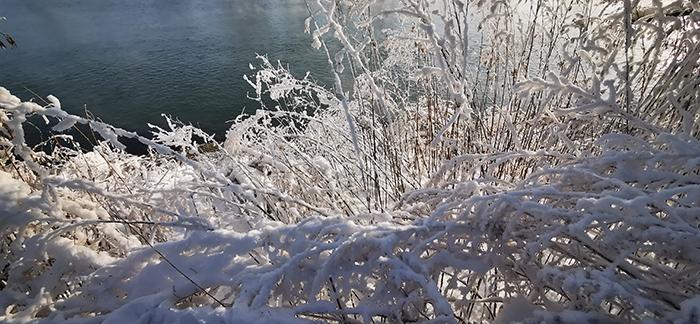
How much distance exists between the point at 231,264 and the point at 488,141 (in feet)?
5.64

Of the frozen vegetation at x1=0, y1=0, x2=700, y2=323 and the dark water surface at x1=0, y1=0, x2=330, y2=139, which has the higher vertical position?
the frozen vegetation at x1=0, y1=0, x2=700, y2=323

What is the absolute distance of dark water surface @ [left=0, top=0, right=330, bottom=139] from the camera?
10.9 metres

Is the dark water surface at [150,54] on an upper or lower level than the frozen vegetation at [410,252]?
lower

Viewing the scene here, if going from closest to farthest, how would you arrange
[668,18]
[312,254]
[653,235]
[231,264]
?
[653,235] → [312,254] → [231,264] → [668,18]

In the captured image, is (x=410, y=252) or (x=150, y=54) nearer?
(x=410, y=252)

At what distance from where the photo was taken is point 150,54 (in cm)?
1323

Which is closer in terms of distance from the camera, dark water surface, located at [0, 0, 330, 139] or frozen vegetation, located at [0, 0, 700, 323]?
frozen vegetation, located at [0, 0, 700, 323]

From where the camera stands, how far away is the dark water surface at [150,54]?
10.9 meters

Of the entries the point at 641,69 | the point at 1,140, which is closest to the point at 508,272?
the point at 641,69

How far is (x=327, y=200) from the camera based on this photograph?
2229 millimetres

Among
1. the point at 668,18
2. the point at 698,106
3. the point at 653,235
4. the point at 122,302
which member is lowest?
the point at 122,302

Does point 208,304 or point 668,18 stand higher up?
point 668,18

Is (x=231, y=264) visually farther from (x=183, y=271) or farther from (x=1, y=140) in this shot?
(x=1, y=140)

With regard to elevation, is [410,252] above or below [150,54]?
above
